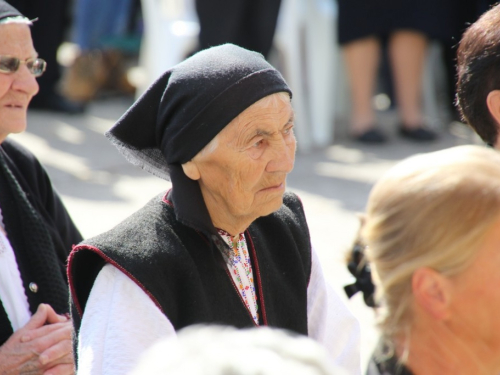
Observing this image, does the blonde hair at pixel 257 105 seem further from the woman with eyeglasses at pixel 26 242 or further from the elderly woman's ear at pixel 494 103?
the woman with eyeglasses at pixel 26 242

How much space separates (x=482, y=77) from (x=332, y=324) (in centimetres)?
85

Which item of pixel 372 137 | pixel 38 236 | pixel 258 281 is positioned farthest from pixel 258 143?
pixel 372 137

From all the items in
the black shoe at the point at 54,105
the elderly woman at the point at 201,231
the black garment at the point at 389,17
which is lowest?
the black shoe at the point at 54,105

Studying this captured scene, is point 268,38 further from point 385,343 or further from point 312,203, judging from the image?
point 385,343

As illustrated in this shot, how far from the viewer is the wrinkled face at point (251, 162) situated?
2285mm

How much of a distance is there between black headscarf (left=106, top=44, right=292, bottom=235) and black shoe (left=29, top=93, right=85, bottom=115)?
18.4ft

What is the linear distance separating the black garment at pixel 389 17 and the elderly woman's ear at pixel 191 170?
443 centimetres

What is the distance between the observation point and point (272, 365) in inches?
39.6

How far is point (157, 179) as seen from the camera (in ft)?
19.9

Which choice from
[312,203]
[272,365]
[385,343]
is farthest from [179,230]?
[312,203]

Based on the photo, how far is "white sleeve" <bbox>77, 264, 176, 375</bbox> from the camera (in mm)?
2045

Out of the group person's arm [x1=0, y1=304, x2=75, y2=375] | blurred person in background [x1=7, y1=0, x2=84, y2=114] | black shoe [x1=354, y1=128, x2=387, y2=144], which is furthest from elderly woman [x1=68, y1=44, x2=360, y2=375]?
blurred person in background [x1=7, y1=0, x2=84, y2=114]

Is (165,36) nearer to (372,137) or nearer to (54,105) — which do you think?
(54,105)

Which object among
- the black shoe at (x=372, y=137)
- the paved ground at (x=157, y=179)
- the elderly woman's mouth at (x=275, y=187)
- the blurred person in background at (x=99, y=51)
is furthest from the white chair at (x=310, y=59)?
the elderly woman's mouth at (x=275, y=187)
